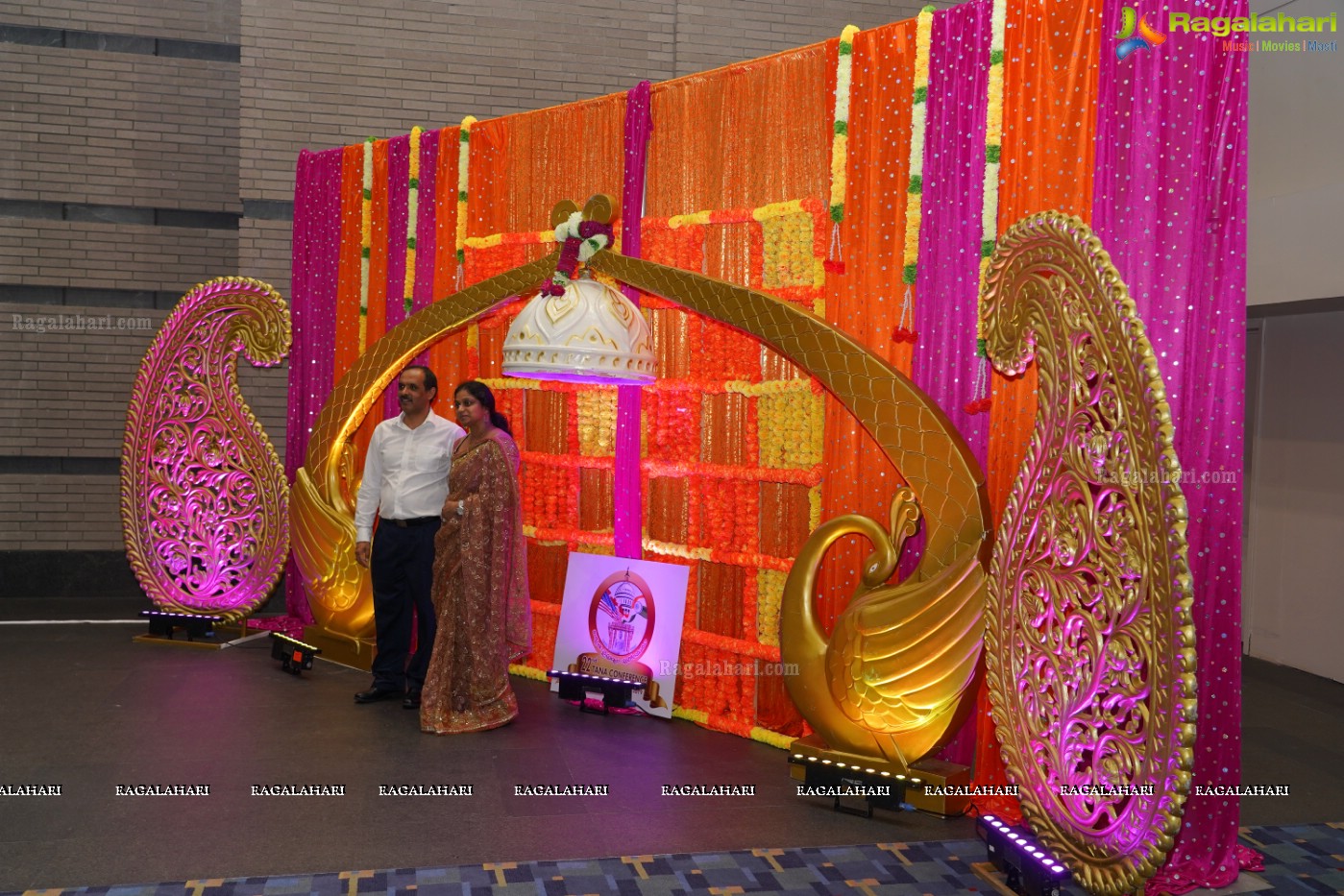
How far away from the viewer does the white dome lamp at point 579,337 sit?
4008mm

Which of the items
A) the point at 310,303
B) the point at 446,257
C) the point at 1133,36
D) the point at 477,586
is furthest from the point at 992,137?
the point at 310,303

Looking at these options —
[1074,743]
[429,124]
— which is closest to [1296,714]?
[1074,743]

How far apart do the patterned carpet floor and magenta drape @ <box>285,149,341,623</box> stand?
374cm

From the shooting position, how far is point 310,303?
22.7ft

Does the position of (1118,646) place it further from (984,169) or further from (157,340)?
(157,340)

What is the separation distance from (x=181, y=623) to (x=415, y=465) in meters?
2.28

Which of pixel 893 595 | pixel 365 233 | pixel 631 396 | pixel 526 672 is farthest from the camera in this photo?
pixel 365 233

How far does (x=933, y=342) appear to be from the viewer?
416 centimetres

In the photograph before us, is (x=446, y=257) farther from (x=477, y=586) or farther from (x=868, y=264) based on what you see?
(x=868, y=264)

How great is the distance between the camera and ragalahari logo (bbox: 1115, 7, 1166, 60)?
11.5 feet

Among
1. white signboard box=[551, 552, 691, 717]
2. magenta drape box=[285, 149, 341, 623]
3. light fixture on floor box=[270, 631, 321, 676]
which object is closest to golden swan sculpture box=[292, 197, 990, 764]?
white signboard box=[551, 552, 691, 717]

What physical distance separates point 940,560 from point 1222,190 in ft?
4.79

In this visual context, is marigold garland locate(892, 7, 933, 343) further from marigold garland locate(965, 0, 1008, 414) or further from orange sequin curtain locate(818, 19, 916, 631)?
marigold garland locate(965, 0, 1008, 414)

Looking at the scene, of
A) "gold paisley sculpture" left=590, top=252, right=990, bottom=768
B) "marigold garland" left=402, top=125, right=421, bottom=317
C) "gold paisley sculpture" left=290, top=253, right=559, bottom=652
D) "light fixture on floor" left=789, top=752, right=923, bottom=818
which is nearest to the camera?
"gold paisley sculpture" left=590, top=252, right=990, bottom=768
